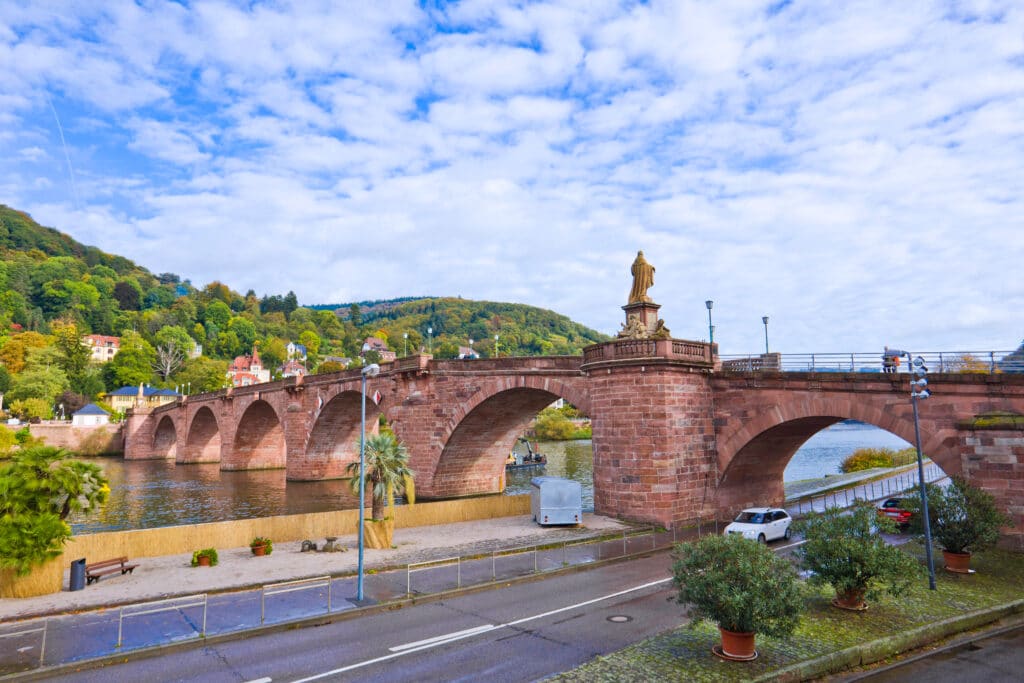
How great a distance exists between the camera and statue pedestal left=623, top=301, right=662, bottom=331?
1280 inches

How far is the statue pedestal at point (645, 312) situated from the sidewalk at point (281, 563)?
10.3 m

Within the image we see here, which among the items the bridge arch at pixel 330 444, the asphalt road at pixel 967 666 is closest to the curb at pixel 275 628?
the asphalt road at pixel 967 666

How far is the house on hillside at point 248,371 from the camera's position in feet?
525

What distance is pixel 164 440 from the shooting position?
103m

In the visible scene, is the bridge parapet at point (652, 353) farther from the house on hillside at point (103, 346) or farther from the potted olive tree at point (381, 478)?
the house on hillside at point (103, 346)

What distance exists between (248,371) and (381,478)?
158 meters

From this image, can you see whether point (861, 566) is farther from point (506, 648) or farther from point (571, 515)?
point (571, 515)

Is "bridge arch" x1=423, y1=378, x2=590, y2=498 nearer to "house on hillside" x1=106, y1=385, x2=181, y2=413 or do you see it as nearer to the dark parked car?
the dark parked car

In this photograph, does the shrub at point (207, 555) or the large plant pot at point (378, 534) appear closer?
the shrub at point (207, 555)

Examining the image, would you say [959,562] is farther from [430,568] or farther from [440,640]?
[430,568]

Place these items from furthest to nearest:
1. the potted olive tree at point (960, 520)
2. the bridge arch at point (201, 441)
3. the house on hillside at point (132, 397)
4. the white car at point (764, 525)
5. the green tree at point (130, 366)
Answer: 1. the green tree at point (130, 366)
2. the house on hillside at point (132, 397)
3. the bridge arch at point (201, 441)
4. the white car at point (764, 525)
5. the potted olive tree at point (960, 520)

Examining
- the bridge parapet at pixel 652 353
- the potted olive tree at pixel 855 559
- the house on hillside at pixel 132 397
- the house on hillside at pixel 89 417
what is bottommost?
the potted olive tree at pixel 855 559

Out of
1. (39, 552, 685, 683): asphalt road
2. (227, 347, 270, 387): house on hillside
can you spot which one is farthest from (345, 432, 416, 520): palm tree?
(227, 347, 270, 387): house on hillside

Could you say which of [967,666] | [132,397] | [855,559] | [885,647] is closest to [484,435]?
[855,559]
